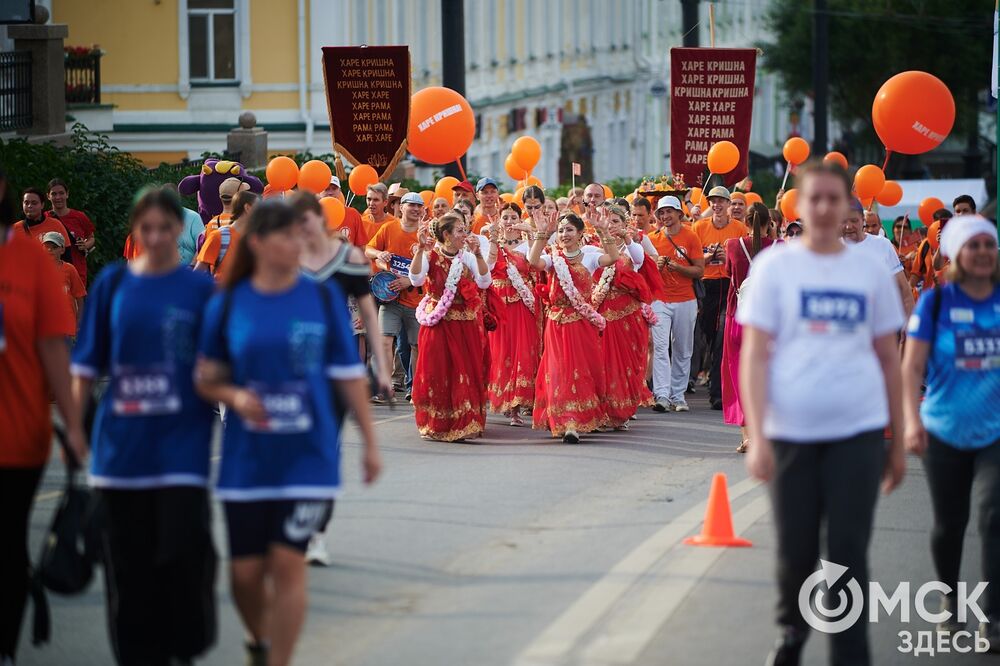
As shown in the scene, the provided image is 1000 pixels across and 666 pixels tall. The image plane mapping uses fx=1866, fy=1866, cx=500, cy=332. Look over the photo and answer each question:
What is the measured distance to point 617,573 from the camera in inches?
341

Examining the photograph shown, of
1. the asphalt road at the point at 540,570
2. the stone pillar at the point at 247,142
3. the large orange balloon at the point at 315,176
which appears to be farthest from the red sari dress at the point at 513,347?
the stone pillar at the point at 247,142

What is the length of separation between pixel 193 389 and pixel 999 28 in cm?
1145

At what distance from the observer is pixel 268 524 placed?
6.22m

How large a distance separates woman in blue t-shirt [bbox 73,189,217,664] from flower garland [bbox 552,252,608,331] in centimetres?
722

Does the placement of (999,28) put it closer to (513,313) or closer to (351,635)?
(513,313)

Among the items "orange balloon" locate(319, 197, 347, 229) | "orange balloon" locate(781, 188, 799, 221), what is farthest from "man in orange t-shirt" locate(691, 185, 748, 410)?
"orange balloon" locate(319, 197, 347, 229)

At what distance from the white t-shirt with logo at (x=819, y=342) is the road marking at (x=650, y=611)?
48.6 inches

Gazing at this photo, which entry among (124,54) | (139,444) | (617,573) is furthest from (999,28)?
(124,54)

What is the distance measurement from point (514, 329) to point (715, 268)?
2829 millimetres

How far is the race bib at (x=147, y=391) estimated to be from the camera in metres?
6.46

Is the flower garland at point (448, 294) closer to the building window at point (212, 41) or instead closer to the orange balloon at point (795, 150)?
the orange balloon at point (795, 150)

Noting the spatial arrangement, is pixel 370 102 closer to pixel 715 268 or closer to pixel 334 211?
pixel 334 211

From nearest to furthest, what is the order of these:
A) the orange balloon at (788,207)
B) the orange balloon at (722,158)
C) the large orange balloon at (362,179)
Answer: the orange balloon at (788,207)
the large orange balloon at (362,179)
the orange balloon at (722,158)

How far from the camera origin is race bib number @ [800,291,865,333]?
643 centimetres
